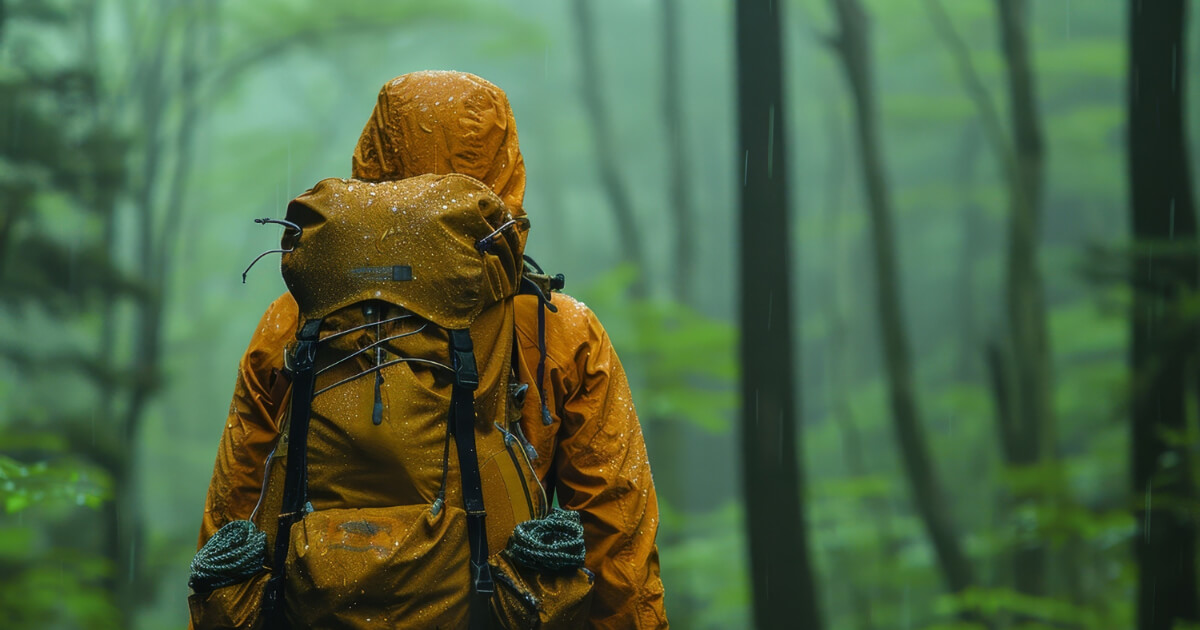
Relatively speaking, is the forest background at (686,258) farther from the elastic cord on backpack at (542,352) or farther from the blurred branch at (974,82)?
the elastic cord on backpack at (542,352)

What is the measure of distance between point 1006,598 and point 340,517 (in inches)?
208

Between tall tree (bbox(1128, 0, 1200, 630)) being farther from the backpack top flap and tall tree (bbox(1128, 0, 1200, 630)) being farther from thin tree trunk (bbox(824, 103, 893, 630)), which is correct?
the backpack top flap

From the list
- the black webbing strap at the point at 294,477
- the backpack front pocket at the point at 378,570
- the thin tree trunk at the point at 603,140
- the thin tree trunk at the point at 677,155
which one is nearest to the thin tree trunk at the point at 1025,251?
the thin tree trunk at the point at 677,155

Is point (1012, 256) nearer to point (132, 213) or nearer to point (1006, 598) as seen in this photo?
point (1006, 598)

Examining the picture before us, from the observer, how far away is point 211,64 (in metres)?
6.42

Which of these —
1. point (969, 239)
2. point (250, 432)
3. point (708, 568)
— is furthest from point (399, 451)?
point (969, 239)

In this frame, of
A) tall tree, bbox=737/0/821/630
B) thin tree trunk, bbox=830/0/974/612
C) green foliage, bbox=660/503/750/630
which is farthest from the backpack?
thin tree trunk, bbox=830/0/974/612

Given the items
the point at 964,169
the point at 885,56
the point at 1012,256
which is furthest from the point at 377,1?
the point at 1012,256

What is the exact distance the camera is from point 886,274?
241 inches

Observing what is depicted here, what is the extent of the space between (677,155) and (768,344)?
1990 millimetres

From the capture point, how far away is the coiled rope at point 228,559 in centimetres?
135

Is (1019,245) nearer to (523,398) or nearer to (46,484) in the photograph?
(523,398)

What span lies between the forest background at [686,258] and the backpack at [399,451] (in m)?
4.23

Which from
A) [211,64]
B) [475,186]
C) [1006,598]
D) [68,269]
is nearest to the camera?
[475,186]
